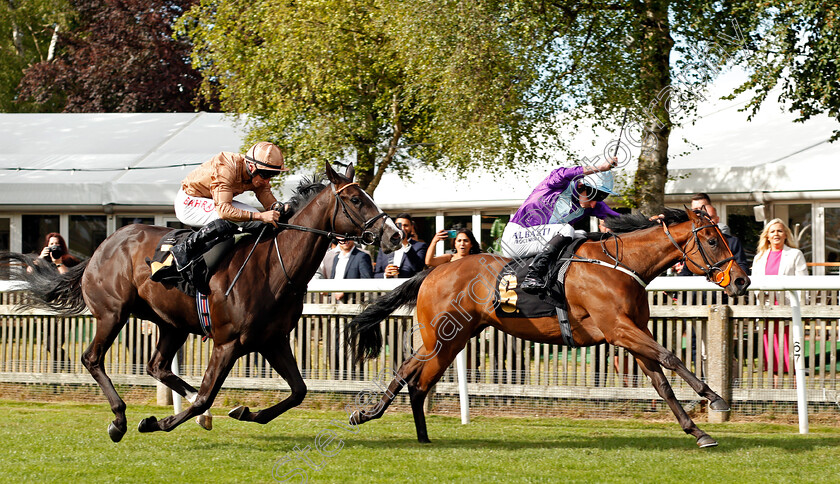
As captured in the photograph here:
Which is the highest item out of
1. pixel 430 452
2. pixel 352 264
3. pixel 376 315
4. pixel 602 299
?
pixel 352 264

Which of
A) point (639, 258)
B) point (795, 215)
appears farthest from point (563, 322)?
point (795, 215)

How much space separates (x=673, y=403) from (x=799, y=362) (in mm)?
1540

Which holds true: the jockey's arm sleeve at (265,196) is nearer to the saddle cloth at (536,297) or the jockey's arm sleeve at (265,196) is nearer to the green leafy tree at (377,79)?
the saddle cloth at (536,297)

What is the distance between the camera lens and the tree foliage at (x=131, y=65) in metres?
28.4

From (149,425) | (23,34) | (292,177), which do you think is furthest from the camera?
(23,34)

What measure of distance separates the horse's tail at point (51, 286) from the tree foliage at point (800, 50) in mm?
7863

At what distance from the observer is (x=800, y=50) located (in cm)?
1191

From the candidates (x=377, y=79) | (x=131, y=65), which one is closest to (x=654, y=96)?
(x=377, y=79)

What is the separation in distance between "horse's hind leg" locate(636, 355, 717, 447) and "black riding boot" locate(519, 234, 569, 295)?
782mm

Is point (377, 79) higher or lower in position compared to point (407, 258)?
higher

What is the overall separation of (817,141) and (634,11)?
4295 millimetres

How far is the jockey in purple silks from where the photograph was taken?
6.95 meters

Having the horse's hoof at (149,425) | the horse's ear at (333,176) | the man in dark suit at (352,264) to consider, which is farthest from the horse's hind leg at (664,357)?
the man in dark suit at (352,264)

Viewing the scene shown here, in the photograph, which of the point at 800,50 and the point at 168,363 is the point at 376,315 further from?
the point at 800,50
